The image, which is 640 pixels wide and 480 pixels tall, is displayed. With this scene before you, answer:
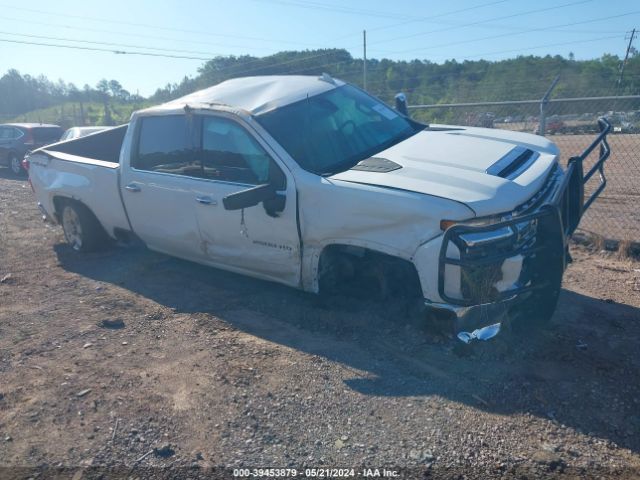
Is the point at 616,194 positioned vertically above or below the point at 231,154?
below

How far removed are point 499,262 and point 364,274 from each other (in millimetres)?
1150

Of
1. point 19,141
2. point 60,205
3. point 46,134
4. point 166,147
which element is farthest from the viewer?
point 46,134

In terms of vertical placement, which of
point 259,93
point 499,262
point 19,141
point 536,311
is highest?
point 259,93

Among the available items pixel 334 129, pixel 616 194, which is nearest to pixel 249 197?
pixel 334 129

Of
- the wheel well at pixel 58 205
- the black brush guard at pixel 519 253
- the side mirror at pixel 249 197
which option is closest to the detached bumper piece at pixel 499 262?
the black brush guard at pixel 519 253

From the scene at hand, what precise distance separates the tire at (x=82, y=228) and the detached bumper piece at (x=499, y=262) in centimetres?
448

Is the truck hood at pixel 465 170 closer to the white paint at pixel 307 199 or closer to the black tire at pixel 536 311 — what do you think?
the white paint at pixel 307 199

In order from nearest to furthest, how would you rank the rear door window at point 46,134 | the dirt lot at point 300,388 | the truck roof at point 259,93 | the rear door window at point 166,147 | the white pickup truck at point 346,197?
the dirt lot at point 300,388 < the white pickup truck at point 346,197 < the truck roof at point 259,93 < the rear door window at point 166,147 < the rear door window at point 46,134

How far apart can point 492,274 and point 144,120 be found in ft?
12.4

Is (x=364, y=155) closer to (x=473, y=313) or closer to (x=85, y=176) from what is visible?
(x=473, y=313)

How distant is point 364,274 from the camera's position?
177 inches

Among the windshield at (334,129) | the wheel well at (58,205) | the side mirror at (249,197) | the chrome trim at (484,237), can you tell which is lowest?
the wheel well at (58,205)

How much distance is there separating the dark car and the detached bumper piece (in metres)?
16.8

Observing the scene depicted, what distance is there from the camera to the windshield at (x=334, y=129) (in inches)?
183
